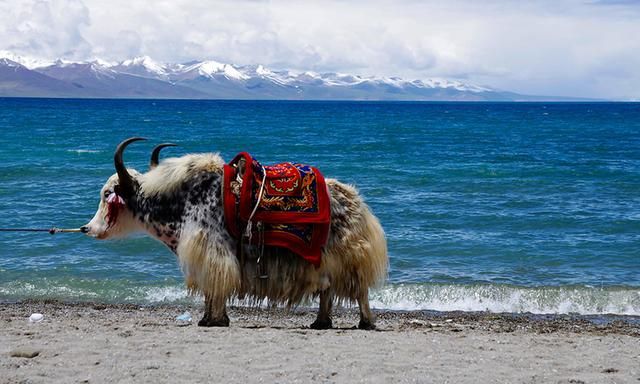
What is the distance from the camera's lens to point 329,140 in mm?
40156

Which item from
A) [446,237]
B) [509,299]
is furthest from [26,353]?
[446,237]

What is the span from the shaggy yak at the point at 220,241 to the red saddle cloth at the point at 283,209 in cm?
8

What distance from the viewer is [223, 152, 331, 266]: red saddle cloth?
6.24m

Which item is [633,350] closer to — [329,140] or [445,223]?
[445,223]

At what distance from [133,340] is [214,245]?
86 cm

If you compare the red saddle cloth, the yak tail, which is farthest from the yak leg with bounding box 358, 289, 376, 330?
the red saddle cloth

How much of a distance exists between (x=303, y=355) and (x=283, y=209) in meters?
1.25

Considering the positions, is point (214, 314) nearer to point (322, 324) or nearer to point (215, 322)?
point (215, 322)

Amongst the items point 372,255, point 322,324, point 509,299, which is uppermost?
point 372,255

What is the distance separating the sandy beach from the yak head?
28.7 inches

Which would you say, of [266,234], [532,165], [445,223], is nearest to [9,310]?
[266,234]

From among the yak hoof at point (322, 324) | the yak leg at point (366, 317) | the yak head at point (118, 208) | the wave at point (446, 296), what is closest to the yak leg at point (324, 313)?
the yak hoof at point (322, 324)

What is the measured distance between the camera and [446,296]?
→ 9.88 metres

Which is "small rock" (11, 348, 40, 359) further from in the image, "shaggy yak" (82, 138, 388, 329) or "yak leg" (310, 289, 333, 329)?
"yak leg" (310, 289, 333, 329)
